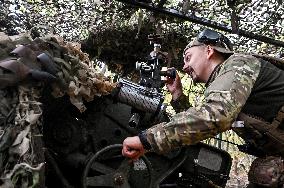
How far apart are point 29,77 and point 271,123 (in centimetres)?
208

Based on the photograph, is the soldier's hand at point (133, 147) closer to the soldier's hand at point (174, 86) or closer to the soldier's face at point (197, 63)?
the soldier's face at point (197, 63)

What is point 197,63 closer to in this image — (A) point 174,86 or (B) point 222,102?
(B) point 222,102

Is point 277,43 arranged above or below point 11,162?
above

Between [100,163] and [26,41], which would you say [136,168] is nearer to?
[100,163]

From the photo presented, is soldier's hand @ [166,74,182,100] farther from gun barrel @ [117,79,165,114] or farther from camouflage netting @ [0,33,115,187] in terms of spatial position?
camouflage netting @ [0,33,115,187]

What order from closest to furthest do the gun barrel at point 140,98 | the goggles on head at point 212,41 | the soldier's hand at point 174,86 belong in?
the goggles on head at point 212,41 < the gun barrel at point 140,98 < the soldier's hand at point 174,86

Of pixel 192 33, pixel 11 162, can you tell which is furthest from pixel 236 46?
pixel 11 162

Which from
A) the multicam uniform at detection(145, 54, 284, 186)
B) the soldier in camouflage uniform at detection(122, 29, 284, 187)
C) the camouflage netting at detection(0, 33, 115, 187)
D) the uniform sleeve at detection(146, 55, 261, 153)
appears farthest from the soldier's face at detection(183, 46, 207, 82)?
the camouflage netting at detection(0, 33, 115, 187)

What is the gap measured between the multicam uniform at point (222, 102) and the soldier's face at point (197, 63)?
31 centimetres

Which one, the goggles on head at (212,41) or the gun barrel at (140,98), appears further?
the gun barrel at (140,98)

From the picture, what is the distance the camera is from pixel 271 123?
3461mm

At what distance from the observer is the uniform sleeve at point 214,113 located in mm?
2930

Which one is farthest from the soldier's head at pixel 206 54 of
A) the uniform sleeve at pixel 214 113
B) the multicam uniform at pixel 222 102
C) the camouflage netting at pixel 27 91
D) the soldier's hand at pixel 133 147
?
the camouflage netting at pixel 27 91

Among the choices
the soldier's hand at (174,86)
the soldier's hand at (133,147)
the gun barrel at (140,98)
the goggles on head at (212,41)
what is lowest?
the gun barrel at (140,98)
